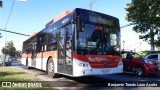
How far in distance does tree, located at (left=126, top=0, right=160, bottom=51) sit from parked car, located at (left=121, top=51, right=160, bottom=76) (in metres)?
15.3

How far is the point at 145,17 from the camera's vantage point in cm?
3478

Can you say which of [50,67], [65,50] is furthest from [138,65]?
[65,50]

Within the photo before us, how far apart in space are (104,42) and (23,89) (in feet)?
14.6

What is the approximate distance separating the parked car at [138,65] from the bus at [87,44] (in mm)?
4297

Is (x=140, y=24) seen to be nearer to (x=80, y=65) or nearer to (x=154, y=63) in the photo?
(x=154, y=63)

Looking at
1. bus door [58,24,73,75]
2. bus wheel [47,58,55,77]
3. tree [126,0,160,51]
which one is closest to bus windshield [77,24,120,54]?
bus door [58,24,73,75]

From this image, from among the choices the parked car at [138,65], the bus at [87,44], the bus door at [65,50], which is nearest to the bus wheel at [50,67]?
the bus at [87,44]

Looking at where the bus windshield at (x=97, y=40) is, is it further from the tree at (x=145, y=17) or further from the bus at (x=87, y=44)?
the tree at (x=145, y=17)

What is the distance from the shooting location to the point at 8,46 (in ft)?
319

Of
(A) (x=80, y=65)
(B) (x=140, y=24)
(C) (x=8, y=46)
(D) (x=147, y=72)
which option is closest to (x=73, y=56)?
(A) (x=80, y=65)

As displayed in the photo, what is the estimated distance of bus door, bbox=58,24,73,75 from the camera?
38.9 feet

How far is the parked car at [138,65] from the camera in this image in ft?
53.1

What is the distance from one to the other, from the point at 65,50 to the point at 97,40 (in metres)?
1.74

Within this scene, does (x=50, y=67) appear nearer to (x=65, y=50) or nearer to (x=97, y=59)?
(x=65, y=50)
